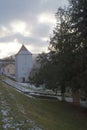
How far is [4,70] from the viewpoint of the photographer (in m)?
138

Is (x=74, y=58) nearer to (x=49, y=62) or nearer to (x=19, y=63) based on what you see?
(x=49, y=62)

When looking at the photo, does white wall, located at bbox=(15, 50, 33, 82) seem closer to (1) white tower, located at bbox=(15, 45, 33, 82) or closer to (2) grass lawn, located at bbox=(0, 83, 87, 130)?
(1) white tower, located at bbox=(15, 45, 33, 82)

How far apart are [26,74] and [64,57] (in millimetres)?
80844

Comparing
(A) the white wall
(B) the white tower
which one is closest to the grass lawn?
(B) the white tower

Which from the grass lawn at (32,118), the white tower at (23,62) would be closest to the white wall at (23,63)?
the white tower at (23,62)

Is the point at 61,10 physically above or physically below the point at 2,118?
above

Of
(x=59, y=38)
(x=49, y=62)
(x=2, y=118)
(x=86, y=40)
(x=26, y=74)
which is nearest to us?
(x=2, y=118)

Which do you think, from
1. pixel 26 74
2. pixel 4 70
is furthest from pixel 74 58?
pixel 4 70

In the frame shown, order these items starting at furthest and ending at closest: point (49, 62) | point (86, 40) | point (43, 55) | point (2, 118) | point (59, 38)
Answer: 1. point (43, 55)
2. point (49, 62)
3. point (59, 38)
4. point (86, 40)
5. point (2, 118)

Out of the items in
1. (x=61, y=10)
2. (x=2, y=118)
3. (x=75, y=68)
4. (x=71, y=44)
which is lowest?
(x=2, y=118)

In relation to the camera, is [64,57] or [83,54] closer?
[83,54]

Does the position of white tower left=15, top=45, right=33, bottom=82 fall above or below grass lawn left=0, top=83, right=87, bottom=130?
above

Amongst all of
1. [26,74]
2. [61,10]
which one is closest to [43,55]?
[61,10]

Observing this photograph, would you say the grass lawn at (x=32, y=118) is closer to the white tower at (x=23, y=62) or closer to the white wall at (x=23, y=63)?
the white tower at (x=23, y=62)
